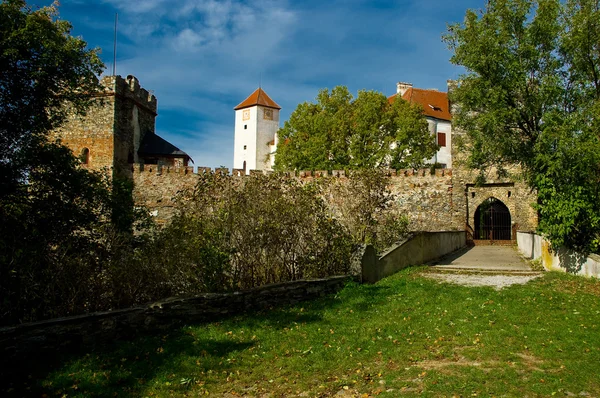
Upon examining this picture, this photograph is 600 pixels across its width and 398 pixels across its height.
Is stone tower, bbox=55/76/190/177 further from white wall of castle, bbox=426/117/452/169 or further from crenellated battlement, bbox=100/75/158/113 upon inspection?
white wall of castle, bbox=426/117/452/169

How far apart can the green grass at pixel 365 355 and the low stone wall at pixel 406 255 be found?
229cm

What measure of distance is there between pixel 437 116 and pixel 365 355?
3846 centimetres

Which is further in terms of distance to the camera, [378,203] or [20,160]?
[378,203]

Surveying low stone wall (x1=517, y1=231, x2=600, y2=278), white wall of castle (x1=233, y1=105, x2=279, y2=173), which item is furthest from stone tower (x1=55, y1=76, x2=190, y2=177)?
white wall of castle (x1=233, y1=105, x2=279, y2=173)

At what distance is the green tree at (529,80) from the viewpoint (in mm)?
13664

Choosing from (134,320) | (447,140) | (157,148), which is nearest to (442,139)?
(447,140)

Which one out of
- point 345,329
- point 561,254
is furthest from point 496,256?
point 345,329

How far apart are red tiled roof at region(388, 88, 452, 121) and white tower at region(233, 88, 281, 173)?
51.5ft

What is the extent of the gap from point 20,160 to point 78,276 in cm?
392

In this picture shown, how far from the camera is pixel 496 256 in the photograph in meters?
17.8

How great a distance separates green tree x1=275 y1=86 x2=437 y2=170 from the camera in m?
29.8

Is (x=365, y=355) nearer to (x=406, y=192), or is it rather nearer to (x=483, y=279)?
(x=483, y=279)

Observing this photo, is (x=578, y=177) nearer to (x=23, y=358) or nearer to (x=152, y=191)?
(x=23, y=358)

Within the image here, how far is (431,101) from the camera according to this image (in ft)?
143
